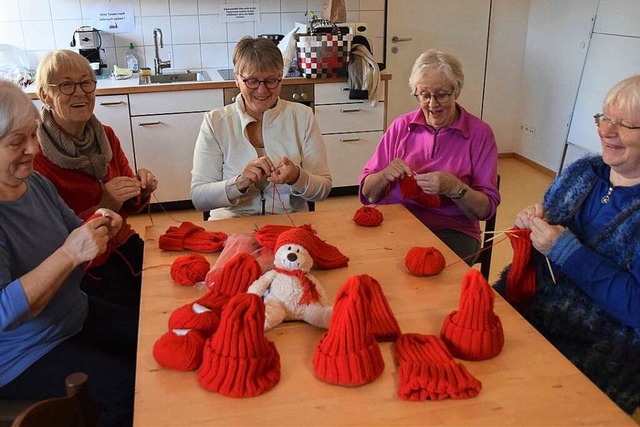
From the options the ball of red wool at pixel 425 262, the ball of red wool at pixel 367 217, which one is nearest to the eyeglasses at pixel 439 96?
the ball of red wool at pixel 367 217

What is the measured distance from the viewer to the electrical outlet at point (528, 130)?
16.1 feet

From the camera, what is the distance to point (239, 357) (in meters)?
1.13

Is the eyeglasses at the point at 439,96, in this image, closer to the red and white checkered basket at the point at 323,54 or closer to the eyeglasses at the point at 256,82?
the eyeglasses at the point at 256,82

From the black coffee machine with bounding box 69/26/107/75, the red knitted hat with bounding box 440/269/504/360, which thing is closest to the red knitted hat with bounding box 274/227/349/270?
the red knitted hat with bounding box 440/269/504/360

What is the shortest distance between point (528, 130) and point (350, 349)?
14.1 ft

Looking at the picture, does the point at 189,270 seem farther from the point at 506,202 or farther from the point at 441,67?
the point at 506,202

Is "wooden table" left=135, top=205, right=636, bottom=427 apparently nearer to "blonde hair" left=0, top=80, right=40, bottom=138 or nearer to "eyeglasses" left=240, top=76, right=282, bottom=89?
"blonde hair" left=0, top=80, right=40, bottom=138

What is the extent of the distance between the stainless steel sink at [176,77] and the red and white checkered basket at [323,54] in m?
0.64

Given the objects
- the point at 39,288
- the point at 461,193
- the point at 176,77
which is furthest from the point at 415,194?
the point at 176,77

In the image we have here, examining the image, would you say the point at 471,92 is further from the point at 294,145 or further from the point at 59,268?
the point at 59,268

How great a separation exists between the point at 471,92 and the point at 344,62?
1.62 m

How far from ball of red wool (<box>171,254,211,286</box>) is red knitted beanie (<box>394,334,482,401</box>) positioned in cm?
58

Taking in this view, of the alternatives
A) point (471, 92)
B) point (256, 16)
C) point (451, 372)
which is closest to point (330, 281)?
point (451, 372)

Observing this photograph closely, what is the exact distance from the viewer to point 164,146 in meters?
3.77
